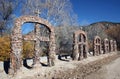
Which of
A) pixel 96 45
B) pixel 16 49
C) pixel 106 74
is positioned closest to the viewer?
pixel 106 74

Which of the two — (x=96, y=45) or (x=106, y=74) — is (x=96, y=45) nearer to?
(x=96, y=45)

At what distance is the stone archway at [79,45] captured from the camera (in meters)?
27.7

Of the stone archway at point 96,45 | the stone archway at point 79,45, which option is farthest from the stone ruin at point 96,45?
the stone archway at point 79,45

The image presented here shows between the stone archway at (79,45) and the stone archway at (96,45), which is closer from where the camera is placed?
the stone archway at (79,45)

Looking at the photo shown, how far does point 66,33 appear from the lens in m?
43.6

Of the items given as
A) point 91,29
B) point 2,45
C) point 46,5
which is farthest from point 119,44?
point 2,45

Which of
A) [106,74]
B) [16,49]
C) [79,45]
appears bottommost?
[106,74]

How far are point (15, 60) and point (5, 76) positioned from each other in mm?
1730

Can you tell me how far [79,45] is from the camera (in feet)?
103

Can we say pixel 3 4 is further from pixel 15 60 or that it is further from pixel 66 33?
pixel 15 60

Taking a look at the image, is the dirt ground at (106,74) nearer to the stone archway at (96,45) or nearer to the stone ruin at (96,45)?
the stone ruin at (96,45)

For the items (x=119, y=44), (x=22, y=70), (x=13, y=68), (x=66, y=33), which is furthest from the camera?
(x=119, y=44)

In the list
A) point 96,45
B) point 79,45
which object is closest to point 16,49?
point 79,45

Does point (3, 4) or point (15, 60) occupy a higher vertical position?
point (3, 4)
